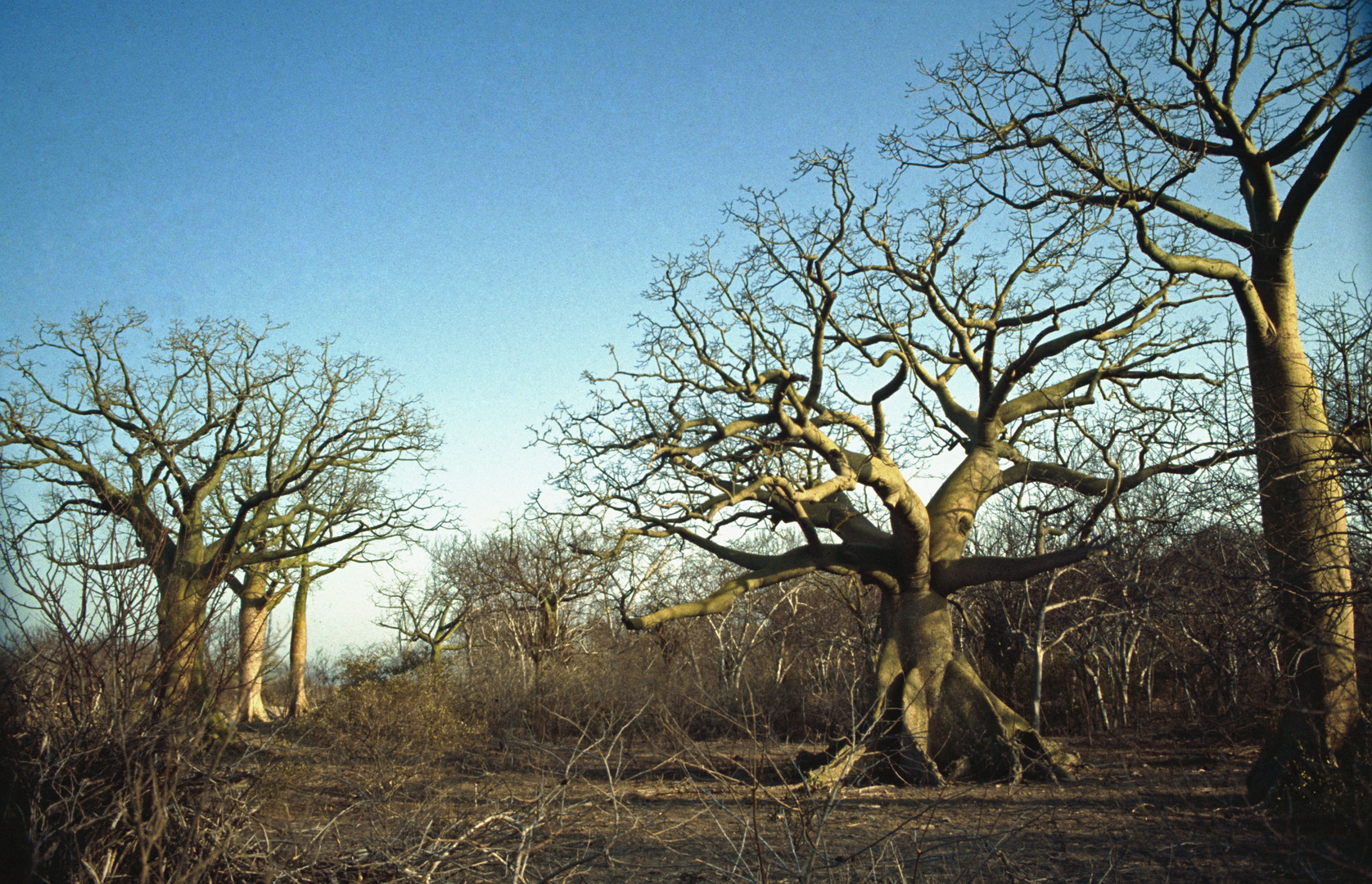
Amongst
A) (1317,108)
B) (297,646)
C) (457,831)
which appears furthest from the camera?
(297,646)

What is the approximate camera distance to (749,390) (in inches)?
443

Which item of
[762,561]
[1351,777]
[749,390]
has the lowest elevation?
[1351,777]

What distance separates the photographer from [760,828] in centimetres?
692

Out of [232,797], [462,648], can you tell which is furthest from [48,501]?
[232,797]

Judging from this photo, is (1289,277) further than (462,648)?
No

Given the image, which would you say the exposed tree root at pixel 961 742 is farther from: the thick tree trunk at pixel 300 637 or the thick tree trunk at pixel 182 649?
the thick tree trunk at pixel 300 637

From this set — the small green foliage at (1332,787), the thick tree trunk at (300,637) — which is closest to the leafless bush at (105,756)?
the small green foliage at (1332,787)

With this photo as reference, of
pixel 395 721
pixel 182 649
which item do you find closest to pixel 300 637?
pixel 395 721

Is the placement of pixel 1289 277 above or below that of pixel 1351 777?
above

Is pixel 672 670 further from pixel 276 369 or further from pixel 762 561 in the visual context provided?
pixel 276 369

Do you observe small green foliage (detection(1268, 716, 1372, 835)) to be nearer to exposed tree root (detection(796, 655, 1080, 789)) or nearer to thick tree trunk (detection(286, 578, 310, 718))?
exposed tree root (detection(796, 655, 1080, 789))

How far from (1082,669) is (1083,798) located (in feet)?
30.7

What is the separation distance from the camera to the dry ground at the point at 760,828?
454 cm

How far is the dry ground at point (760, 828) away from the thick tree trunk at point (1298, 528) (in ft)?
3.10
